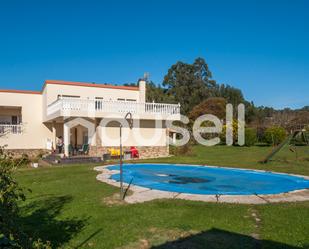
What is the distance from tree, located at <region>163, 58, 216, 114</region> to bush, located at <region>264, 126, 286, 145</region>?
87.4ft

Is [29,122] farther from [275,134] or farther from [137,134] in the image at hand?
[275,134]

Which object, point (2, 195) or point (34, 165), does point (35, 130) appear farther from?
point (2, 195)

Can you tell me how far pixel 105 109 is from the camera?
21984 mm

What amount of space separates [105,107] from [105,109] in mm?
153

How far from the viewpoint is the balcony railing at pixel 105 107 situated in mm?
21016

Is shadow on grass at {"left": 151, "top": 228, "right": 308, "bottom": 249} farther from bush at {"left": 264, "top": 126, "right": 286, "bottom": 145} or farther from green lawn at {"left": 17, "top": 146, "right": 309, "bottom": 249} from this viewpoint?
bush at {"left": 264, "top": 126, "right": 286, "bottom": 145}

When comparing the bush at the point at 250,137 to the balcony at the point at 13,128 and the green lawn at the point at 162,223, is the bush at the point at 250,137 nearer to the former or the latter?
the balcony at the point at 13,128

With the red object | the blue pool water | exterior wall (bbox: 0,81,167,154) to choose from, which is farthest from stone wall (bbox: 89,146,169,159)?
the blue pool water

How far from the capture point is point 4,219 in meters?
3.29

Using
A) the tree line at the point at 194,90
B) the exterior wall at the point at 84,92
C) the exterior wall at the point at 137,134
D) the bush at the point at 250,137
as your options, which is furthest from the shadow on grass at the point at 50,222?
the tree line at the point at 194,90

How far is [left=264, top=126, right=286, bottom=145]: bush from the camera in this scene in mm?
32625

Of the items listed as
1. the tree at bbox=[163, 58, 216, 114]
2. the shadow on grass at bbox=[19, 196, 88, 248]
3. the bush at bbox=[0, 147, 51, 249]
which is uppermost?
the tree at bbox=[163, 58, 216, 114]

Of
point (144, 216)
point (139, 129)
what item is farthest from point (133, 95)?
point (144, 216)

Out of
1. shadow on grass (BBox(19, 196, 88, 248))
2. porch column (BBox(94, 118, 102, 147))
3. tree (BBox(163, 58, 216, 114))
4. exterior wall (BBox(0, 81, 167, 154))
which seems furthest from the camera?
tree (BBox(163, 58, 216, 114))
